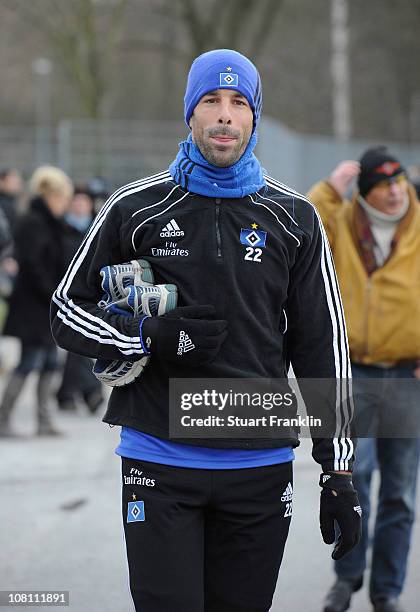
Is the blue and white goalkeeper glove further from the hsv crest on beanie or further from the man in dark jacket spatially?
the man in dark jacket

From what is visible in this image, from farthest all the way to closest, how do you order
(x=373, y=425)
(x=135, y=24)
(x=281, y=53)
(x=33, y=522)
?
(x=281, y=53), (x=135, y=24), (x=33, y=522), (x=373, y=425)

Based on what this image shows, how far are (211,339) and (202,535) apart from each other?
546mm

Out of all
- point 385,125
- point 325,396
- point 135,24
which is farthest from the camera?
point 385,125

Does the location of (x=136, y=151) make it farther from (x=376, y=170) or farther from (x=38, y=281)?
(x=376, y=170)

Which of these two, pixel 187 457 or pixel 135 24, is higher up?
pixel 135 24

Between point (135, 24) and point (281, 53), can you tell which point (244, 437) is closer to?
point (135, 24)

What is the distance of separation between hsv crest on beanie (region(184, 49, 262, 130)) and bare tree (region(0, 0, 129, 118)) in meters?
16.6

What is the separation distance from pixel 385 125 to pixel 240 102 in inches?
1235

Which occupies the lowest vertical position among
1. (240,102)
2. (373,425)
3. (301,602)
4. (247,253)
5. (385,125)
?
(301,602)

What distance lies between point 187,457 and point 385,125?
104 feet

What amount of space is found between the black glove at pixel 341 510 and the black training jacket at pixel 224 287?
5cm

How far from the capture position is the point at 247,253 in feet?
10.1

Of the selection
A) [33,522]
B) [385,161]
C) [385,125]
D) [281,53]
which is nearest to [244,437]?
[385,161]

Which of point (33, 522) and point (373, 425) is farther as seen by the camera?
point (33, 522)
